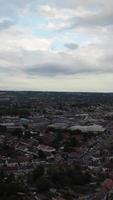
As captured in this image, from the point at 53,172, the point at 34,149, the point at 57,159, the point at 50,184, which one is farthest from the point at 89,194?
the point at 34,149

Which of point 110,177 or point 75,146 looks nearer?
point 110,177

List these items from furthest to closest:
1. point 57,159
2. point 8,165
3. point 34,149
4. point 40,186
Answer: point 34,149 → point 57,159 → point 8,165 → point 40,186

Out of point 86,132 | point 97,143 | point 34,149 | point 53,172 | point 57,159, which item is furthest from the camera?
point 86,132

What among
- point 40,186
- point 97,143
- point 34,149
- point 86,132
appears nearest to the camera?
point 40,186

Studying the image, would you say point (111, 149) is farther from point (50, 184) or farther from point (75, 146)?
point (50, 184)

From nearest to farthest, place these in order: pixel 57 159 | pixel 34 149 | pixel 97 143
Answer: pixel 57 159 < pixel 34 149 < pixel 97 143

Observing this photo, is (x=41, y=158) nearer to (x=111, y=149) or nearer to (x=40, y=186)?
(x=111, y=149)

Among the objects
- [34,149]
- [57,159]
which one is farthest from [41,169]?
[34,149]

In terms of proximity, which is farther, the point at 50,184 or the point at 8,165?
the point at 8,165
